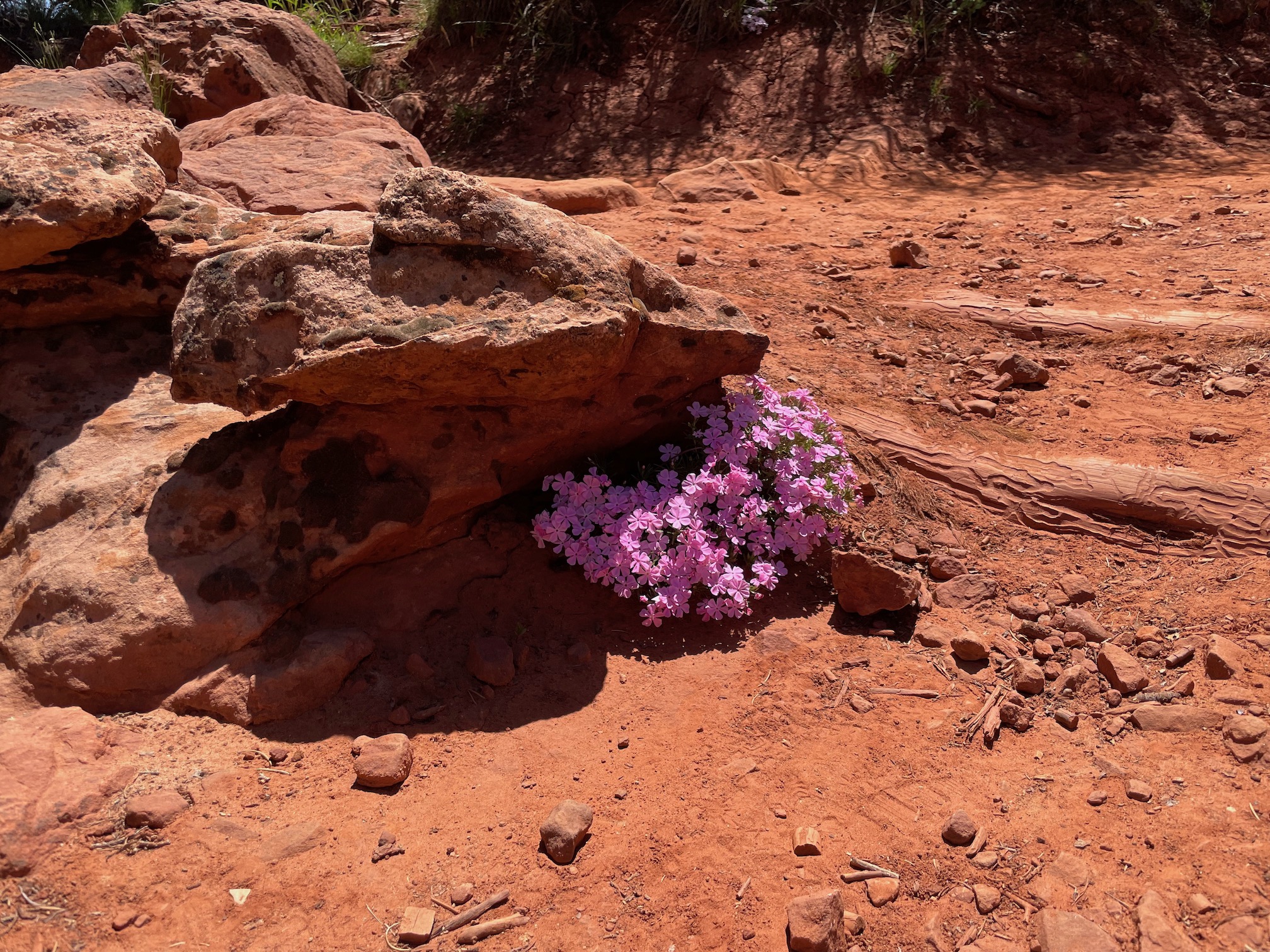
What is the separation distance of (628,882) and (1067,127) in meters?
7.49

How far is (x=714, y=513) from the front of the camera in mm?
3258

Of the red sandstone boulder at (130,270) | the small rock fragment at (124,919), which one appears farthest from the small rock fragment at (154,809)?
the red sandstone boulder at (130,270)

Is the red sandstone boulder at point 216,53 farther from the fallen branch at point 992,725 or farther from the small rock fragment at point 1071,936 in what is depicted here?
the small rock fragment at point 1071,936

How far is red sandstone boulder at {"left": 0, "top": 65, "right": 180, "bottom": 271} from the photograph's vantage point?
2812mm

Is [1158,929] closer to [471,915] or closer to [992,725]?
[992,725]

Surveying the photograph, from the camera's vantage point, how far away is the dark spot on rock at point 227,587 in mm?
2750

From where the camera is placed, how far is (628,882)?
2.18 meters

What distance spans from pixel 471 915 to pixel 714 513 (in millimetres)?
1557

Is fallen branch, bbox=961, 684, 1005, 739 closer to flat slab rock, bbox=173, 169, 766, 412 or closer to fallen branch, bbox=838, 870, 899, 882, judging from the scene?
fallen branch, bbox=838, 870, 899, 882

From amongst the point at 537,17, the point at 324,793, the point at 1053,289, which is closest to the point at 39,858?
the point at 324,793

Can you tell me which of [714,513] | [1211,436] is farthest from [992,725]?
[1211,436]

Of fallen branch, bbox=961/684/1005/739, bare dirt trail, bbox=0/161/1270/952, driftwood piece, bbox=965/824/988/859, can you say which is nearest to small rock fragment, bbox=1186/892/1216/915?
bare dirt trail, bbox=0/161/1270/952

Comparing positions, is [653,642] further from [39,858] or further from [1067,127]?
[1067,127]

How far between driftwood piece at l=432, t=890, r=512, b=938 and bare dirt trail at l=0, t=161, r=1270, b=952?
0.03 meters
